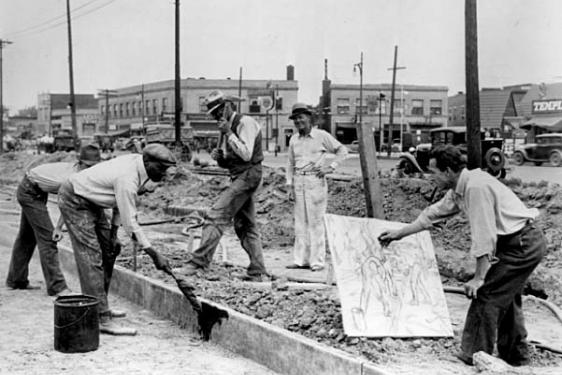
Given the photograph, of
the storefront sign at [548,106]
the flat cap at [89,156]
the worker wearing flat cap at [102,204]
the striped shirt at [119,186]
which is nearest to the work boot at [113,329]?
the worker wearing flat cap at [102,204]

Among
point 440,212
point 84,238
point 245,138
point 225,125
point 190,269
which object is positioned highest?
point 225,125

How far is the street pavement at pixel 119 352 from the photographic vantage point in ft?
19.0

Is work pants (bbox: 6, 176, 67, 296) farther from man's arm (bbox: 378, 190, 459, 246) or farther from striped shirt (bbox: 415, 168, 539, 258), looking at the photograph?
striped shirt (bbox: 415, 168, 539, 258)

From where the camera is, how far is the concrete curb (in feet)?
17.1

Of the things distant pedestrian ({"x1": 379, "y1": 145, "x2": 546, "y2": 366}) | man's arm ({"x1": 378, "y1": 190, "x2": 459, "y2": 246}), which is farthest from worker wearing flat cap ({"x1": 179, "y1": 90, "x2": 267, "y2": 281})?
distant pedestrian ({"x1": 379, "y1": 145, "x2": 546, "y2": 366})

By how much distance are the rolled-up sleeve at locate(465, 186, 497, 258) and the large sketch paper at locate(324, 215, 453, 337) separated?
109 centimetres

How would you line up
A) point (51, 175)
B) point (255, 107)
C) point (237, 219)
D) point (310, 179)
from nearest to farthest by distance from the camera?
point (51, 175) → point (237, 219) → point (310, 179) → point (255, 107)

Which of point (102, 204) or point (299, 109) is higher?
point (299, 109)

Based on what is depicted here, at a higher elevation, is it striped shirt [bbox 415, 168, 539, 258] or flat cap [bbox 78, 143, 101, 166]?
flat cap [bbox 78, 143, 101, 166]

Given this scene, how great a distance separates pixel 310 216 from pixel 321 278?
99 centimetres

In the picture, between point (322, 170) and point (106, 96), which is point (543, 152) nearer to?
point (322, 170)

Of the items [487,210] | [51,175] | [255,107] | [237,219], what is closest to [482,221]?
[487,210]

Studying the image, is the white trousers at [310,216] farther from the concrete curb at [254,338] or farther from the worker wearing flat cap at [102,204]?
the worker wearing flat cap at [102,204]

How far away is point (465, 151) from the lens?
16.1m
